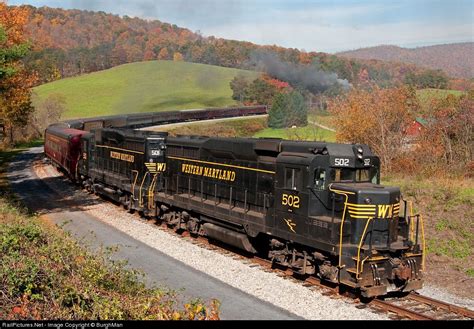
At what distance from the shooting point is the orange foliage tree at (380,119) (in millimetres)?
27078

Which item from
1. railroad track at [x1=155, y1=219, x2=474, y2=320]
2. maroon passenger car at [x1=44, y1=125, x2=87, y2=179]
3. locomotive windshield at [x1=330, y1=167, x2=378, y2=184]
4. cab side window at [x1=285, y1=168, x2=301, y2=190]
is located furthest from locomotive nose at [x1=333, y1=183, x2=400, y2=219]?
maroon passenger car at [x1=44, y1=125, x2=87, y2=179]

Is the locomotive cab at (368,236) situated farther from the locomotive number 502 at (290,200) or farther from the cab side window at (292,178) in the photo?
the locomotive number 502 at (290,200)

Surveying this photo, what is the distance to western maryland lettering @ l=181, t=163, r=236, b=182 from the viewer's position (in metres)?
15.2

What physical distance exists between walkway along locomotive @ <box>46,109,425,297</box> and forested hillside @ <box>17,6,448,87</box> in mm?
55191

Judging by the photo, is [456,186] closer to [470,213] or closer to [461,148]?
[470,213]

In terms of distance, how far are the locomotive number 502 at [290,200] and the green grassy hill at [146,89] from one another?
67915mm

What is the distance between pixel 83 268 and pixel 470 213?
13.2m

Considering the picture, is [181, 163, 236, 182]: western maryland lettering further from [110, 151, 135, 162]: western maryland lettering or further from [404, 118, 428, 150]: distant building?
[404, 118, 428, 150]: distant building

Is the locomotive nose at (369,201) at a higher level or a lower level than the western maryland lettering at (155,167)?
higher

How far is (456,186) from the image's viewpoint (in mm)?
19547

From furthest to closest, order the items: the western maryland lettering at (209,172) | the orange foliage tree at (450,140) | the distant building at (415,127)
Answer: the distant building at (415,127), the orange foliage tree at (450,140), the western maryland lettering at (209,172)

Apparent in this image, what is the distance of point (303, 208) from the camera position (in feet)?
39.3

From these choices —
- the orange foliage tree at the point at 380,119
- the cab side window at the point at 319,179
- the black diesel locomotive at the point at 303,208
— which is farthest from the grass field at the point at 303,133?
the cab side window at the point at 319,179

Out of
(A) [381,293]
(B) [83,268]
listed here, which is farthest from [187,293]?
(A) [381,293]
